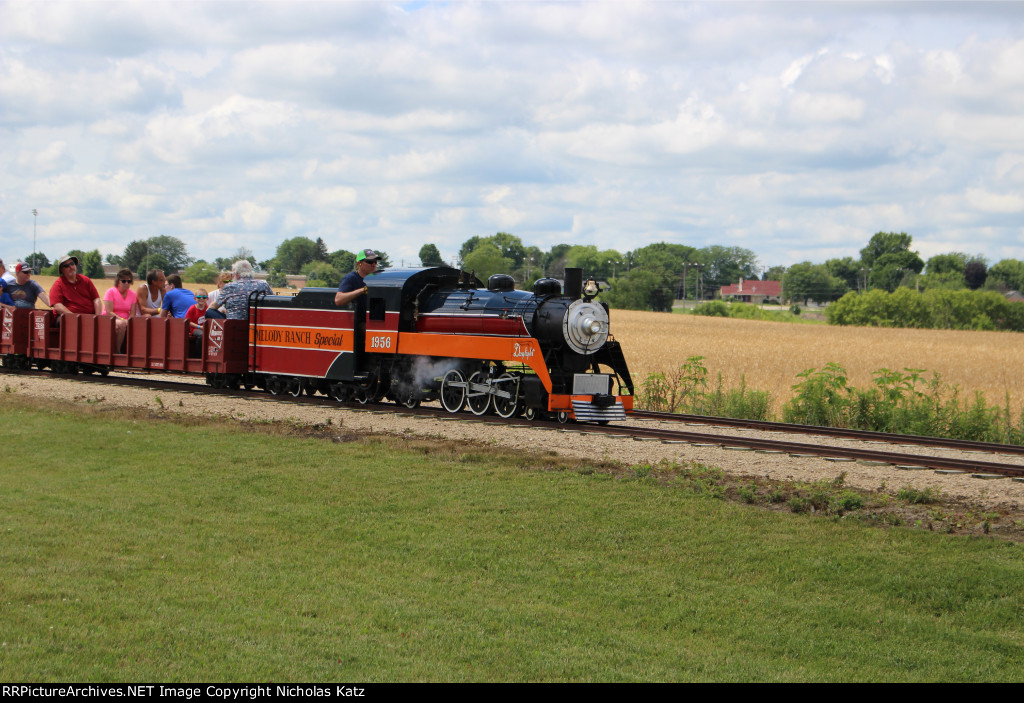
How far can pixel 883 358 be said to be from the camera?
116 ft

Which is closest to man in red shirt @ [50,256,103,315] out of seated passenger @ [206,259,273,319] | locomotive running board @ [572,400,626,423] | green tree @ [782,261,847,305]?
seated passenger @ [206,259,273,319]

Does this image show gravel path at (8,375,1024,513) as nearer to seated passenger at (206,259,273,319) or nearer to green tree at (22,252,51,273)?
seated passenger at (206,259,273,319)

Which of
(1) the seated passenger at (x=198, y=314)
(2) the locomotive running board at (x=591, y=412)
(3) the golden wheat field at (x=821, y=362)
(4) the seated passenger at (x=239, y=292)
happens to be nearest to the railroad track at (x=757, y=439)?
(2) the locomotive running board at (x=591, y=412)

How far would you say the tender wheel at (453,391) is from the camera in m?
16.0

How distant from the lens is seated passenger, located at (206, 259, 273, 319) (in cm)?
1934

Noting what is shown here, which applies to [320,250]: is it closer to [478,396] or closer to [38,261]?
[38,261]

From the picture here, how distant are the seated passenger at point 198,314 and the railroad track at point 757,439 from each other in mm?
1232

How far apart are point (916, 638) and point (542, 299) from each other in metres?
9.78

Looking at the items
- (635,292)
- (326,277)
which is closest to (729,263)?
(635,292)

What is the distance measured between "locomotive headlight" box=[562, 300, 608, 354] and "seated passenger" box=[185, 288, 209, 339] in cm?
845

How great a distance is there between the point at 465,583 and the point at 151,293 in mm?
16571

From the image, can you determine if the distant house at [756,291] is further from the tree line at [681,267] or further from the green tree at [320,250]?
the green tree at [320,250]

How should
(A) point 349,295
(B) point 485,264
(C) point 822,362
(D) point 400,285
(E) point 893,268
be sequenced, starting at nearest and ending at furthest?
1. (D) point 400,285
2. (A) point 349,295
3. (B) point 485,264
4. (C) point 822,362
5. (E) point 893,268

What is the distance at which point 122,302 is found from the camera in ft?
72.6
